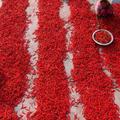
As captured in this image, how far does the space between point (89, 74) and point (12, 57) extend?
109 centimetres

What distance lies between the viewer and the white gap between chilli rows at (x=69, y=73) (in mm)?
3941

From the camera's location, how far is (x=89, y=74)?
4.26 metres

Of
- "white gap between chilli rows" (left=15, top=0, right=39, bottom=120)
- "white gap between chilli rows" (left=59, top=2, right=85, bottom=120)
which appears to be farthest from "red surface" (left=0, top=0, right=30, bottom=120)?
"white gap between chilli rows" (left=59, top=2, right=85, bottom=120)

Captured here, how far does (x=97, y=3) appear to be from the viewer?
494cm

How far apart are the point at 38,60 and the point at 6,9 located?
115 cm

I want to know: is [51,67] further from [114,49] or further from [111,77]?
[114,49]

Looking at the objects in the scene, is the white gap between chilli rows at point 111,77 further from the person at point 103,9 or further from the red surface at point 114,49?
the person at point 103,9

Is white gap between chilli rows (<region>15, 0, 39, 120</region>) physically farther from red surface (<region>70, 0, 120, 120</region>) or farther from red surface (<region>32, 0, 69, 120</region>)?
red surface (<region>70, 0, 120, 120</region>)

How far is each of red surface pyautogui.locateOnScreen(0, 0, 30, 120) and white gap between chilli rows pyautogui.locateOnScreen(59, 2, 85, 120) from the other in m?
0.56

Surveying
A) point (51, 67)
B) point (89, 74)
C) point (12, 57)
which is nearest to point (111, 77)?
point (89, 74)

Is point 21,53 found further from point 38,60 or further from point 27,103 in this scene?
point 27,103

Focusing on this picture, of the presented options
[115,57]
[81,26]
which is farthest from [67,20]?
[115,57]

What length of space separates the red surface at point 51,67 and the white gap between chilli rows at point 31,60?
0.07m

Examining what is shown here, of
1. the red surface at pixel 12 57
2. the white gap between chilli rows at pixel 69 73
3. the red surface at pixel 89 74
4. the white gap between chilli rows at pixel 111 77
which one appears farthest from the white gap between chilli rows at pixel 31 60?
the white gap between chilli rows at pixel 111 77
